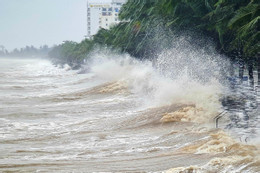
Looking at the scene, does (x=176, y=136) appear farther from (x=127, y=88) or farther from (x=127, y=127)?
(x=127, y=88)

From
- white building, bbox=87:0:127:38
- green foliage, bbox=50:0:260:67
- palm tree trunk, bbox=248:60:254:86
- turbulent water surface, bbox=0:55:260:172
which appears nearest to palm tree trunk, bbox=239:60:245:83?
green foliage, bbox=50:0:260:67

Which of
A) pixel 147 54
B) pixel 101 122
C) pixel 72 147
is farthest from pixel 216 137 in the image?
pixel 147 54

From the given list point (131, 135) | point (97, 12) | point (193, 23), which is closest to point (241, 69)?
point (193, 23)

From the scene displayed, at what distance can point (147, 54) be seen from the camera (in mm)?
36500

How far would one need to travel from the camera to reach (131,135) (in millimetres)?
12102

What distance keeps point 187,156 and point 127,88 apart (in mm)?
16842

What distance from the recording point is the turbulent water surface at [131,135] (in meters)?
8.87

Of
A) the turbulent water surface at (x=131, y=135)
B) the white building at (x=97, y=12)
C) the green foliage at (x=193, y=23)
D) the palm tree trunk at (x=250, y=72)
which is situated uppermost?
the white building at (x=97, y=12)

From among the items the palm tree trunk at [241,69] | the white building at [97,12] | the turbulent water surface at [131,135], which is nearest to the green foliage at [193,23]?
the palm tree trunk at [241,69]

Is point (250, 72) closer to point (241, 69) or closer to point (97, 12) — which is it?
point (241, 69)

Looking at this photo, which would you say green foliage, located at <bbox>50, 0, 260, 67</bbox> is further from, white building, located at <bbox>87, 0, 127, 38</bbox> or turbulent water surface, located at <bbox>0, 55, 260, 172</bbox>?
white building, located at <bbox>87, 0, 127, 38</bbox>

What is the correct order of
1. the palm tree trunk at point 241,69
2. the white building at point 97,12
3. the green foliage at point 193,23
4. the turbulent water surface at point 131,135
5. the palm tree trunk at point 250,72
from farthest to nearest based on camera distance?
the white building at point 97,12 < the palm tree trunk at point 241,69 < the palm tree trunk at point 250,72 < the green foliage at point 193,23 < the turbulent water surface at point 131,135

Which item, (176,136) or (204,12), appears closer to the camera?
(176,136)

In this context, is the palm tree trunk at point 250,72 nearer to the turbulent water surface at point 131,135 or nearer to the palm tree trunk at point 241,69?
the palm tree trunk at point 241,69
